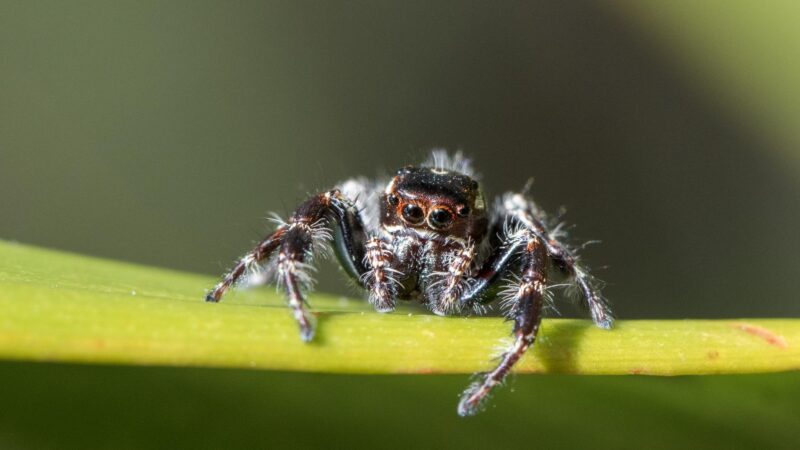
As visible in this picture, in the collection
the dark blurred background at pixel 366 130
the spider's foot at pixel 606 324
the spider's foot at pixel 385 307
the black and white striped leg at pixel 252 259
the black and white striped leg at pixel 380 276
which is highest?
the spider's foot at pixel 606 324

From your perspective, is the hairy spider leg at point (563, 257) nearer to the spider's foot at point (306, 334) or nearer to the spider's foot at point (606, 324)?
the spider's foot at point (606, 324)

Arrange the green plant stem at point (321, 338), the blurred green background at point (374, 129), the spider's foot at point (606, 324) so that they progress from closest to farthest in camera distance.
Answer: the green plant stem at point (321, 338) → the spider's foot at point (606, 324) → the blurred green background at point (374, 129)

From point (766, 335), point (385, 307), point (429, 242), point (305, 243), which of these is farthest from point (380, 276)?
point (766, 335)

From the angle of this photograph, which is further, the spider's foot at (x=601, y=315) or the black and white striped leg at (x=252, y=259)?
the black and white striped leg at (x=252, y=259)

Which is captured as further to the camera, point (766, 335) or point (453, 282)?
point (453, 282)

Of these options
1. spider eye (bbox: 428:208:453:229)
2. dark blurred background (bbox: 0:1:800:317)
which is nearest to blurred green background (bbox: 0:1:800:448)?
dark blurred background (bbox: 0:1:800:317)

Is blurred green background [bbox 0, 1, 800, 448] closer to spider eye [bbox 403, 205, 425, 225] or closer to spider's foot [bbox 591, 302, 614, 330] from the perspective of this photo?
spider eye [bbox 403, 205, 425, 225]

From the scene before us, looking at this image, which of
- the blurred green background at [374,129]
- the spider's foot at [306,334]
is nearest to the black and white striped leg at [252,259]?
the spider's foot at [306,334]

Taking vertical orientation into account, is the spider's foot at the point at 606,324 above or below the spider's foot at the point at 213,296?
above

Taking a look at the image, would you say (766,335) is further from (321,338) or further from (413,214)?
(413,214)
